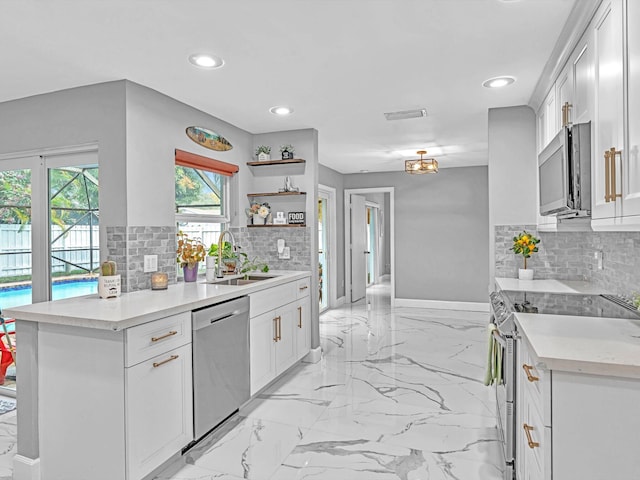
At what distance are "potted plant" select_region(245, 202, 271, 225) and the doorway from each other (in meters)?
2.42

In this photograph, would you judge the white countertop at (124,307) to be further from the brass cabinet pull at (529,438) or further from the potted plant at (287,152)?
the brass cabinet pull at (529,438)

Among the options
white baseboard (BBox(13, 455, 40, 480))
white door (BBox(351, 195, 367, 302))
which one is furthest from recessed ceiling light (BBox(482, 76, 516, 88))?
white door (BBox(351, 195, 367, 302))

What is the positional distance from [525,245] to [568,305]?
1055mm

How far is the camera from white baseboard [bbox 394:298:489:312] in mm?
6551

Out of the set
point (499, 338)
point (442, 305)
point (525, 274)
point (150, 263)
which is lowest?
point (442, 305)

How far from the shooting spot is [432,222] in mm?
6824

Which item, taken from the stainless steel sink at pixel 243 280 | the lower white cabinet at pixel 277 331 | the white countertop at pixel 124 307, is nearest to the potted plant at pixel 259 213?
the stainless steel sink at pixel 243 280

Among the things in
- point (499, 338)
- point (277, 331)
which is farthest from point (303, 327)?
point (499, 338)

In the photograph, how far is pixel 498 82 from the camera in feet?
9.66

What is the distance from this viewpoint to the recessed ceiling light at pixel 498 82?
2.88m

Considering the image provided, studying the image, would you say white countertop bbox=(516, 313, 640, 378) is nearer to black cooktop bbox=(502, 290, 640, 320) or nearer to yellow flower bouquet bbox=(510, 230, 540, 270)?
black cooktop bbox=(502, 290, 640, 320)

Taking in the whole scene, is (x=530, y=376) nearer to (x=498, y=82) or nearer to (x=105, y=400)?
(x=105, y=400)

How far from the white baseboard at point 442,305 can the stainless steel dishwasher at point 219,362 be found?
14.6 feet

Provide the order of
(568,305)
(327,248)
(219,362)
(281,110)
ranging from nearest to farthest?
(568,305), (219,362), (281,110), (327,248)
